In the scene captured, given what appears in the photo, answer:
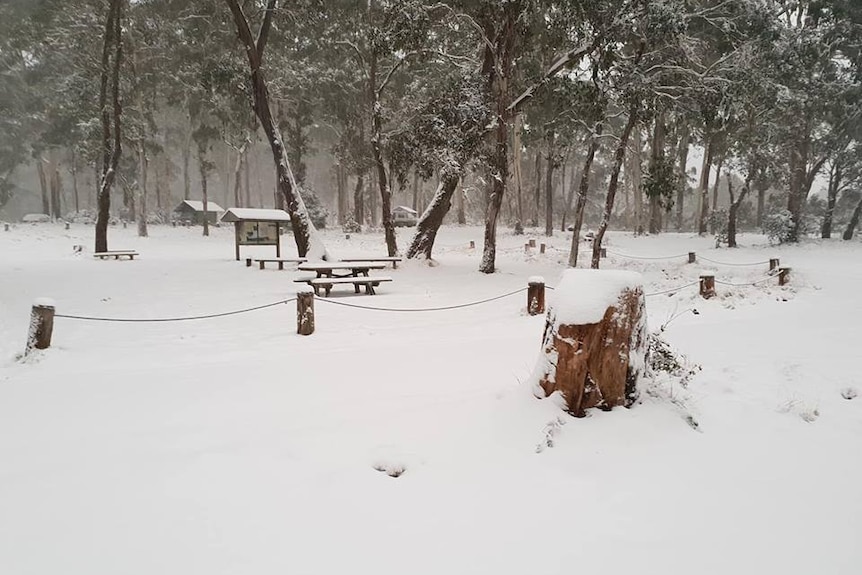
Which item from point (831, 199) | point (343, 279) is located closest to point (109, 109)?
point (343, 279)

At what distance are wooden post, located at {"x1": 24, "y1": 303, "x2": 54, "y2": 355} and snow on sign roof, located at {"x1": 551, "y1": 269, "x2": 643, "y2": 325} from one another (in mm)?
6505

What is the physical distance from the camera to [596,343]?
3768mm

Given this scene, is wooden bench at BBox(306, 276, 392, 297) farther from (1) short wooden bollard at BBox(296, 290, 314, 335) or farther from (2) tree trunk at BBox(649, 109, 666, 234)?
(2) tree trunk at BBox(649, 109, 666, 234)

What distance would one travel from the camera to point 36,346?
628 centimetres

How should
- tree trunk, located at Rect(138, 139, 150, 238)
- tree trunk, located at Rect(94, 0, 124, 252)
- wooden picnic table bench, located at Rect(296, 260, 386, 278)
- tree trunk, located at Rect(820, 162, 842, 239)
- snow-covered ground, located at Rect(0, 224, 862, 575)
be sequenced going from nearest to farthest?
snow-covered ground, located at Rect(0, 224, 862, 575), wooden picnic table bench, located at Rect(296, 260, 386, 278), tree trunk, located at Rect(94, 0, 124, 252), tree trunk, located at Rect(820, 162, 842, 239), tree trunk, located at Rect(138, 139, 150, 238)

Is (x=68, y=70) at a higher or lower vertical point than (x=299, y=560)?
higher

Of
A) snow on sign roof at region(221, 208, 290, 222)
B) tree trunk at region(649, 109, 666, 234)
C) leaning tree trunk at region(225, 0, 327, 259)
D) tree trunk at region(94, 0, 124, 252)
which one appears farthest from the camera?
tree trunk at region(649, 109, 666, 234)

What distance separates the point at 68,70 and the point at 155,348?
3259 cm

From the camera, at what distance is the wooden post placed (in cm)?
622

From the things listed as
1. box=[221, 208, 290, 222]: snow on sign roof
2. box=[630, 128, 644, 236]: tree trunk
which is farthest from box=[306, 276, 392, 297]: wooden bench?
box=[630, 128, 644, 236]: tree trunk

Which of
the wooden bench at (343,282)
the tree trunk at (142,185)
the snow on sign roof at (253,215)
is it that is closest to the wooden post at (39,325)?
the wooden bench at (343,282)

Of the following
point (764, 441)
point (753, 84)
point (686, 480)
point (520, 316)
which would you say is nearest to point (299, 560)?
point (686, 480)

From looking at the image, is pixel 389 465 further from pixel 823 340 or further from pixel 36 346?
pixel 823 340

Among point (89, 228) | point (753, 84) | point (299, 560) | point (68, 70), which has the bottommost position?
point (299, 560)
